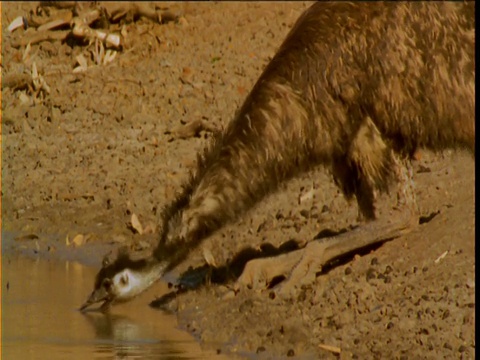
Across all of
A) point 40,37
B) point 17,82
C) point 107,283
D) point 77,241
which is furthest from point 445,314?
point 40,37

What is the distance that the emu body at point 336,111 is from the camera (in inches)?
316

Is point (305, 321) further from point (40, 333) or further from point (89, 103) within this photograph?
point (89, 103)

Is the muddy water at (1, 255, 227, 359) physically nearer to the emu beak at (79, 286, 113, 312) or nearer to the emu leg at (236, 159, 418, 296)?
the emu beak at (79, 286, 113, 312)

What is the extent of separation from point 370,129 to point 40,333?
90.3 inches

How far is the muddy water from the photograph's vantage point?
743cm

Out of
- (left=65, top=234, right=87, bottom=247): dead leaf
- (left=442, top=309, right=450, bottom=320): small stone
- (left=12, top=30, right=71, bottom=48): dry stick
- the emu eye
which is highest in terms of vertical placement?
(left=12, top=30, right=71, bottom=48): dry stick

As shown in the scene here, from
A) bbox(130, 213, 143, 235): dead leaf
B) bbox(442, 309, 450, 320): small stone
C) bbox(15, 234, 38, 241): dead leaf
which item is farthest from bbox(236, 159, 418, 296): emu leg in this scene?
bbox(15, 234, 38, 241): dead leaf

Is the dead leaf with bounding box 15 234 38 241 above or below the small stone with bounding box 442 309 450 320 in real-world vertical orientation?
above

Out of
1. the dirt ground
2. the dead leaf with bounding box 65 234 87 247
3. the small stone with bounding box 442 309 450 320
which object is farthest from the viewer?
the dead leaf with bounding box 65 234 87 247

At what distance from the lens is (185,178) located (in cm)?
1123

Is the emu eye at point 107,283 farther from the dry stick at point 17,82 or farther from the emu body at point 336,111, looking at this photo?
the dry stick at point 17,82

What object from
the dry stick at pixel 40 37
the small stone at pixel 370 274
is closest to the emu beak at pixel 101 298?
the small stone at pixel 370 274

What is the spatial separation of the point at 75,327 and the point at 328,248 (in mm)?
1635

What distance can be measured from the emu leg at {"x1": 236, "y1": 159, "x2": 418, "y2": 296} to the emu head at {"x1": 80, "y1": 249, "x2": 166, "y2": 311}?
0.57 m
